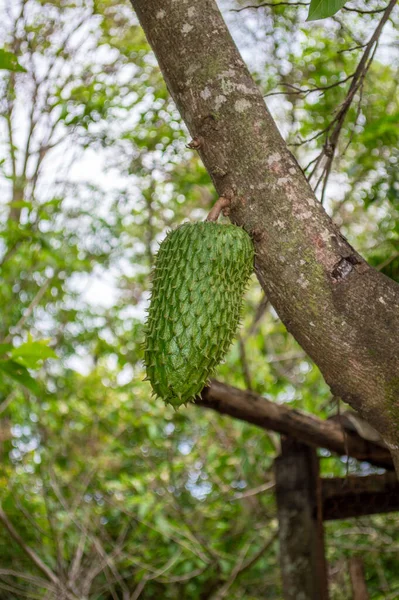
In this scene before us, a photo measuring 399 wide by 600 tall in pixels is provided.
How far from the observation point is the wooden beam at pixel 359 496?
2.89 meters

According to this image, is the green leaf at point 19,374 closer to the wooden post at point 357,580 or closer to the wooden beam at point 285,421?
the wooden beam at point 285,421

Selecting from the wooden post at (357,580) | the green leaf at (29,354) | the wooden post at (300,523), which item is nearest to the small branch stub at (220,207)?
the green leaf at (29,354)

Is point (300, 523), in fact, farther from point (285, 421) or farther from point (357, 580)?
point (285, 421)

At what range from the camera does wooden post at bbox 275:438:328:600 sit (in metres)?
2.75

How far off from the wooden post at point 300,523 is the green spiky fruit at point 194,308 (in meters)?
1.66

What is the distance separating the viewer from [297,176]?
1.30 m

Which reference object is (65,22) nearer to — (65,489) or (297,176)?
(65,489)

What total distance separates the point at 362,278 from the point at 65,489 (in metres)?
4.40

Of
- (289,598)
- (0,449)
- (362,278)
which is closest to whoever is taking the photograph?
(362,278)

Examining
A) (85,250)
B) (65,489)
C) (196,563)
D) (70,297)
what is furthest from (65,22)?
(196,563)

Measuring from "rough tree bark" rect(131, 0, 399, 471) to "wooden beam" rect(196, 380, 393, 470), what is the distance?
1023mm

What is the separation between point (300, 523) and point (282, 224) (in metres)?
1.87

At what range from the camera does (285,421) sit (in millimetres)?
2604

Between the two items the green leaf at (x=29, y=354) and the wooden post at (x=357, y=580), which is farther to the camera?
the wooden post at (x=357, y=580)
